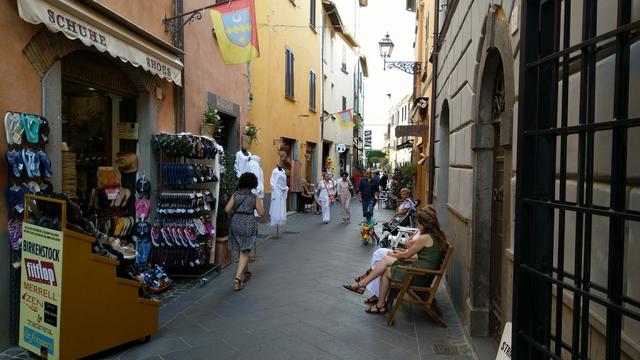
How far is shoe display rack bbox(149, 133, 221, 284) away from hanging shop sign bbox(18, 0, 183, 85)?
1.05 meters

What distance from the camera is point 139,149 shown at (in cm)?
767

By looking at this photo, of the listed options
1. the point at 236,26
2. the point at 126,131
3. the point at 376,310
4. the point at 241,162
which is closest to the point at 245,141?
the point at 241,162

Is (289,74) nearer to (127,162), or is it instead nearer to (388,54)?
(388,54)

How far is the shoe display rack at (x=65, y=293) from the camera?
416cm

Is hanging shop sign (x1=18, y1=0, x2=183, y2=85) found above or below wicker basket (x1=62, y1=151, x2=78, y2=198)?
above

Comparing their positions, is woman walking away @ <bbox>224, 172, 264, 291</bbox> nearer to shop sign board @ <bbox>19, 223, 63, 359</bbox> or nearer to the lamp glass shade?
shop sign board @ <bbox>19, 223, 63, 359</bbox>

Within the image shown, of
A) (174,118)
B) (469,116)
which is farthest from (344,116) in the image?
(469,116)

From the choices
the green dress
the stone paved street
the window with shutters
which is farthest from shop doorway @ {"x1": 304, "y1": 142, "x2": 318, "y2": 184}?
the green dress

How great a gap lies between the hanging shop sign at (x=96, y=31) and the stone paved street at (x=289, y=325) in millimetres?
3010

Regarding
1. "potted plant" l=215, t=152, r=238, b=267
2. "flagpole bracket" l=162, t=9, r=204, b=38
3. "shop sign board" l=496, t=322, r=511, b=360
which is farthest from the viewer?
"potted plant" l=215, t=152, r=238, b=267

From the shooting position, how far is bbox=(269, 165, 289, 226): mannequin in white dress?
498 inches

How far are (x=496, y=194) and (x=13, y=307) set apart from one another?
4587mm

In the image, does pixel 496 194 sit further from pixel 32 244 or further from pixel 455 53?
pixel 32 244

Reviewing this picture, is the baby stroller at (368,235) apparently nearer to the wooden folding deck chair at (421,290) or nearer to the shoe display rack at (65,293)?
the wooden folding deck chair at (421,290)
